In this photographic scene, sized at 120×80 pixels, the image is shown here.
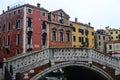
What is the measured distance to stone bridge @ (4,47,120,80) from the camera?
1196 centimetres

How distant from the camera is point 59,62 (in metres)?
13.6

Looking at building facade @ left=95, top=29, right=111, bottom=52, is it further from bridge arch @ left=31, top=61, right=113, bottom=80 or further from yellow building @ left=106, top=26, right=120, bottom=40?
bridge arch @ left=31, top=61, right=113, bottom=80

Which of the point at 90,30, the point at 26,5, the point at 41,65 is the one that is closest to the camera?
the point at 41,65

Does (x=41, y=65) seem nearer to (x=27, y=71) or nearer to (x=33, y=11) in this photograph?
(x=27, y=71)

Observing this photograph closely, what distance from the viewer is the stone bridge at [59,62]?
11964 mm

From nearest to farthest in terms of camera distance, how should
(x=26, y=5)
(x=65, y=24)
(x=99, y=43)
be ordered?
1. (x=26, y=5)
2. (x=65, y=24)
3. (x=99, y=43)

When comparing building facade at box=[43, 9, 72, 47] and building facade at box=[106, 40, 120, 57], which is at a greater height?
building facade at box=[43, 9, 72, 47]

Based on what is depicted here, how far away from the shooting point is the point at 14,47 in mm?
30969

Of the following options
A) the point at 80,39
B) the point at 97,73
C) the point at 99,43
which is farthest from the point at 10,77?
the point at 99,43

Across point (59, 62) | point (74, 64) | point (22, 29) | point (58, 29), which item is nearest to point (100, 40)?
point (58, 29)

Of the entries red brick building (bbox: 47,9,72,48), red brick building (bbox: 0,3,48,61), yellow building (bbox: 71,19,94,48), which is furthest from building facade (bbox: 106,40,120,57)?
red brick building (bbox: 0,3,48,61)

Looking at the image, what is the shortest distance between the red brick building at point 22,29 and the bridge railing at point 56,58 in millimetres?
15703

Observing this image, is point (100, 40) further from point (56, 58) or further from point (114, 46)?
point (56, 58)

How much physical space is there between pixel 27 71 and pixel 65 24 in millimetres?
22861
